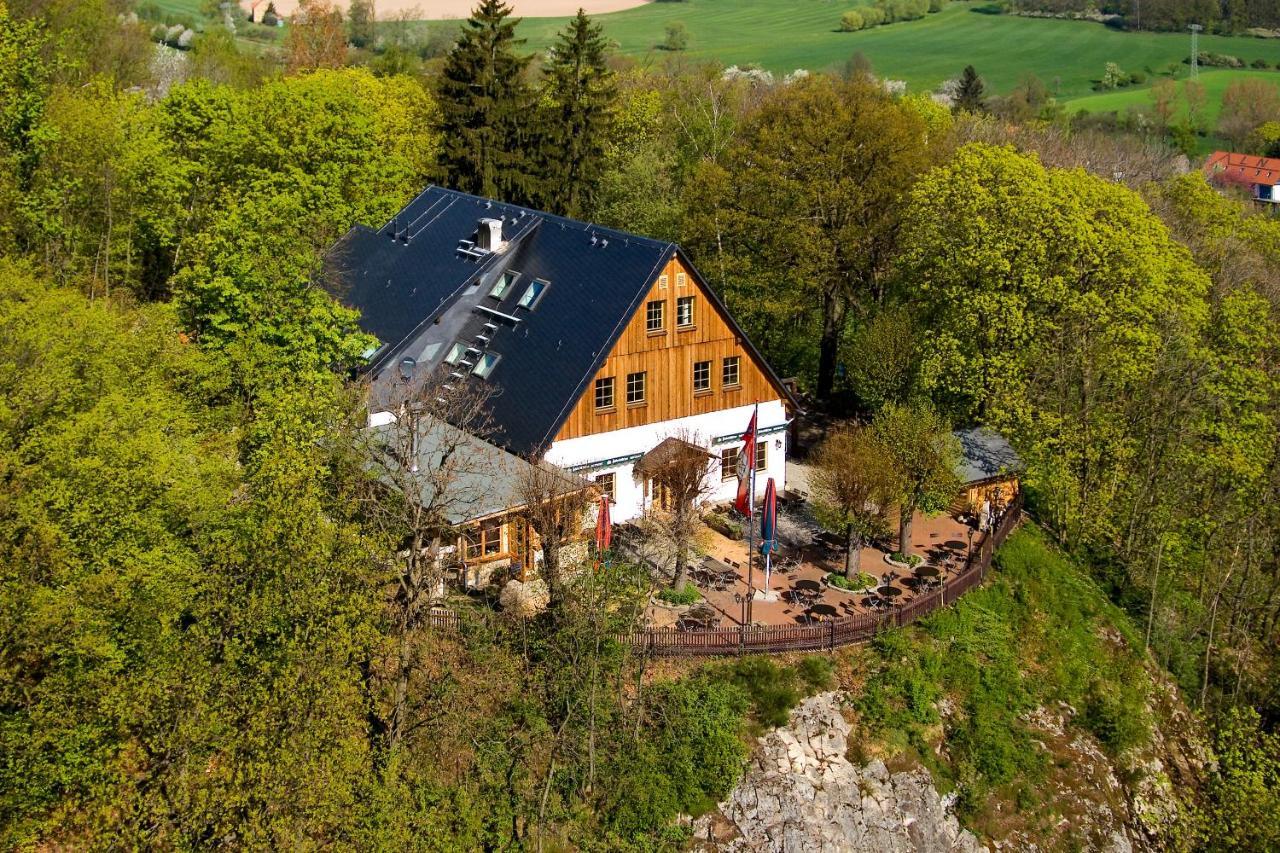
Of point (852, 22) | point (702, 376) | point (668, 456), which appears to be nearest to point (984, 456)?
point (702, 376)

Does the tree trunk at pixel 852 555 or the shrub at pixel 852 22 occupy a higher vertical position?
the shrub at pixel 852 22

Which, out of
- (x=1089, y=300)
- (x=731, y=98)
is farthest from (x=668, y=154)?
(x=1089, y=300)

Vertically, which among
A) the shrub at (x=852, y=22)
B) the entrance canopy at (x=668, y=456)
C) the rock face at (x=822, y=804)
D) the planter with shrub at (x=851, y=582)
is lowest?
the rock face at (x=822, y=804)

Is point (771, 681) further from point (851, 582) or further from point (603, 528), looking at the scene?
point (603, 528)

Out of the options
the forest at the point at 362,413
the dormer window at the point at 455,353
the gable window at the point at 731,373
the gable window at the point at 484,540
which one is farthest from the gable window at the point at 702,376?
the gable window at the point at 484,540

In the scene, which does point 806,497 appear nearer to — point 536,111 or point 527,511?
point 527,511

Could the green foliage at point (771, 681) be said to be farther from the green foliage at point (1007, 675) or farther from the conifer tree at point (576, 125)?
the conifer tree at point (576, 125)

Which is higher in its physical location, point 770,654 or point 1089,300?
point 1089,300
